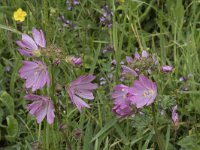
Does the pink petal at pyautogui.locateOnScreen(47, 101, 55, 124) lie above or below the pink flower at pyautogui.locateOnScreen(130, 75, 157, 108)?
below

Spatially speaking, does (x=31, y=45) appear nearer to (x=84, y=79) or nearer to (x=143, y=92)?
(x=84, y=79)

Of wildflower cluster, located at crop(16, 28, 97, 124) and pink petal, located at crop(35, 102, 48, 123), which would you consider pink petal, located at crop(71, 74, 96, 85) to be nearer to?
wildflower cluster, located at crop(16, 28, 97, 124)

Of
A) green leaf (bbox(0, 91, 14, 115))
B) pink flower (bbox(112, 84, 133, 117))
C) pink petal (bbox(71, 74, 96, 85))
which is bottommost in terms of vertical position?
green leaf (bbox(0, 91, 14, 115))

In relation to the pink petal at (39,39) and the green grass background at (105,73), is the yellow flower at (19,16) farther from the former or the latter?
the pink petal at (39,39)

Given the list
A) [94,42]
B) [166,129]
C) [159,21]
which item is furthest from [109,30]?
[166,129]

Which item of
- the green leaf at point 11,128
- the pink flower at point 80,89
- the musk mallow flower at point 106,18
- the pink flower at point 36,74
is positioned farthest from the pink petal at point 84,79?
the musk mallow flower at point 106,18

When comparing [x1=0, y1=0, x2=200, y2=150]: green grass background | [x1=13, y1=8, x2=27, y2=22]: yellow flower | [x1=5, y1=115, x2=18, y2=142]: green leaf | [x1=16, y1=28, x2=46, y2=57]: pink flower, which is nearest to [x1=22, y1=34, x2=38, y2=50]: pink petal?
[x1=16, y1=28, x2=46, y2=57]: pink flower

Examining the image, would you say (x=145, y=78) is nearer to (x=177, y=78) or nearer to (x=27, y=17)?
(x=177, y=78)
